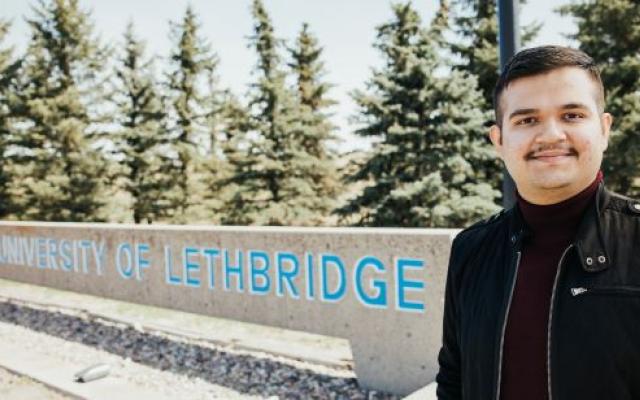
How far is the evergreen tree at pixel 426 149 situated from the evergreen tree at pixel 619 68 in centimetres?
358

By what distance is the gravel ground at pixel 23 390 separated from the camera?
5285 millimetres

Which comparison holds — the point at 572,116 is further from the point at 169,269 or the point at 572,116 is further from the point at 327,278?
the point at 169,269

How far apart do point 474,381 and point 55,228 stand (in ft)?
32.2

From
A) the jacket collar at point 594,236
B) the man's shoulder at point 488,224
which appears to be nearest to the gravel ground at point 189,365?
the man's shoulder at point 488,224

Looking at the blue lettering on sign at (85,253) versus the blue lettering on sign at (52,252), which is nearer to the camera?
the blue lettering on sign at (85,253)

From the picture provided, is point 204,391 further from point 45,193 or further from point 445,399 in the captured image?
point 45,193

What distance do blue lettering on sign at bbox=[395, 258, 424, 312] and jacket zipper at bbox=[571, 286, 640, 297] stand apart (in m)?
3.82

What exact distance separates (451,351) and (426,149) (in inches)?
605

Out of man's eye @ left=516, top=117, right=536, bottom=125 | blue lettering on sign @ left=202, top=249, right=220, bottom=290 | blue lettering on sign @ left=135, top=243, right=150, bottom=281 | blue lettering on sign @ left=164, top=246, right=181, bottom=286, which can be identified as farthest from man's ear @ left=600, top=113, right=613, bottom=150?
blue lettering on sign @ left=135, top=243, right=150, bottom=281

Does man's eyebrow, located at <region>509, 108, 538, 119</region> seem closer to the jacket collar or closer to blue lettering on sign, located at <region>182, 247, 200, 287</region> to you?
the jacket collar

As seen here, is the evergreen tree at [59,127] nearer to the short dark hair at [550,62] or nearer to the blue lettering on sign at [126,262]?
the blue lettering on sign at [126,262]

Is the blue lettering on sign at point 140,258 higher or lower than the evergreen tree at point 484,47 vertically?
lower

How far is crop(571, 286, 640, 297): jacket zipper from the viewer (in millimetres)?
1450

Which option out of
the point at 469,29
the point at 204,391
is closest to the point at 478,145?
the point at 469,29
